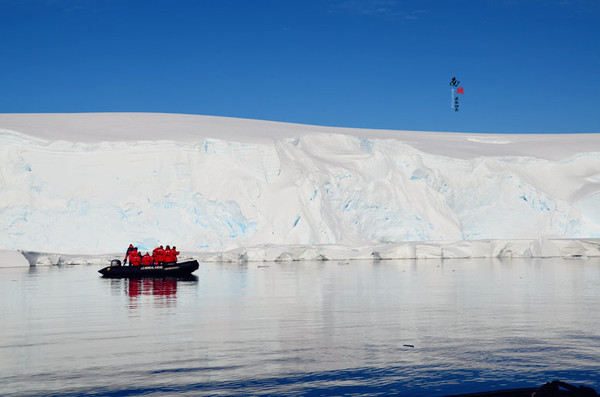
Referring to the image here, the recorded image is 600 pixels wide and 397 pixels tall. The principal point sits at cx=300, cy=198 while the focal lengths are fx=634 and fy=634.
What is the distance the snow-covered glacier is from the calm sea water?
16.9 metres

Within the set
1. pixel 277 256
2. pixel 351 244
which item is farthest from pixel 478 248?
pixel 277 256

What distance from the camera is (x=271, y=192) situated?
3534 cm

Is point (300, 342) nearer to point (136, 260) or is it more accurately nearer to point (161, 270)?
point (161, 270)

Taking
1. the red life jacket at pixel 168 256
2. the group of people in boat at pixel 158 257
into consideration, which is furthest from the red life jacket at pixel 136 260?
the red life jacket at pixel 168 256

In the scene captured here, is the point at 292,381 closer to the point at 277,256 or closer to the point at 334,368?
the point at 334,368

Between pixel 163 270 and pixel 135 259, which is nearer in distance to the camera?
pixel 163 270

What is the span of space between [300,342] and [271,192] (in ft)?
88.0

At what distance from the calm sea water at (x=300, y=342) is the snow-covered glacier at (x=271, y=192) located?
55.4 feet

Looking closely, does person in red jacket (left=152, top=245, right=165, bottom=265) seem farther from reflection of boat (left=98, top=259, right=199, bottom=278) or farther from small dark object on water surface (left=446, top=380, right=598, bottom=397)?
small dark object on water surface (left=446, top=380, right=598, bottom=397)

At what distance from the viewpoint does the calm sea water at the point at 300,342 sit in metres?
6.33

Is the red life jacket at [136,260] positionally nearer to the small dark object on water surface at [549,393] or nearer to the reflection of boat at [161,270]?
the reflection of boat at [161,270]

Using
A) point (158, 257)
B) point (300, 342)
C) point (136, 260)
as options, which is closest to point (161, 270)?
point (158, 257)

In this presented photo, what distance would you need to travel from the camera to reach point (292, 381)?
6.38 metres

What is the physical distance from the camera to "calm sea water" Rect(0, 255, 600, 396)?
20.8ft
